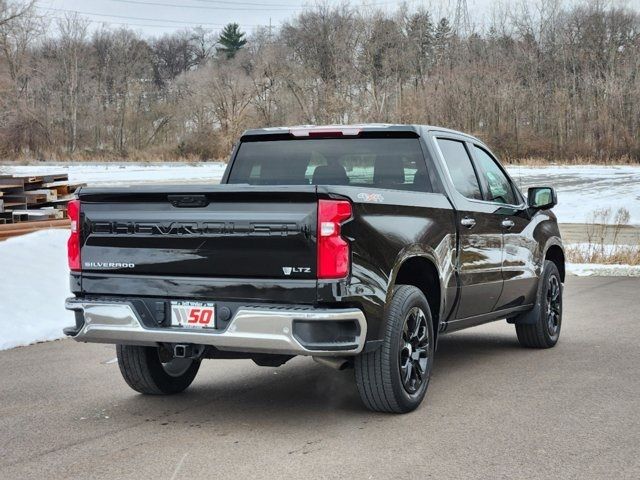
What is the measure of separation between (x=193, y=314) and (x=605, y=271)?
11.4 meters

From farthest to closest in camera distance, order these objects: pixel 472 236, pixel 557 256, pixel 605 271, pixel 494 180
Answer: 1. pixel 605 271
2. pixel 557 256
3. pixel 494 180
4. pixel 472 236

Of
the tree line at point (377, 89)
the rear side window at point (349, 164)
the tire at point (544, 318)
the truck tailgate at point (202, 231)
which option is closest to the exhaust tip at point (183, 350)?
the truck tailgate at point (202, 231)

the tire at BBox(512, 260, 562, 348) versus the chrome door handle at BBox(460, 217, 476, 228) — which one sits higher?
the chrome door handle at BBox(460, 217, 476, 228)

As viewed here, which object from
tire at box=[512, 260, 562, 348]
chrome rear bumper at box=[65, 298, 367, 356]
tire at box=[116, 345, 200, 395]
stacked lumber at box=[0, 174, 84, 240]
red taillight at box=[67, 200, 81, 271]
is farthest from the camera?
stacked lumber at box=[0, 174, 84, 240]

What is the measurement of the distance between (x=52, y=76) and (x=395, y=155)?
79033 mm

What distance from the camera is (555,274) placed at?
8.88 meters

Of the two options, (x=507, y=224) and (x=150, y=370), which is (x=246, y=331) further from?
(x=507, y=224)

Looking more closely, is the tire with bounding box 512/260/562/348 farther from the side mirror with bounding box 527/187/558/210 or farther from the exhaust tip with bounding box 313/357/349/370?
the exhaust tip with bounding box 313/357/349/370

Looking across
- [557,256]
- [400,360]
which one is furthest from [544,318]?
[400,360]

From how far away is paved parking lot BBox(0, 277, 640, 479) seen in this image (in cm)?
484

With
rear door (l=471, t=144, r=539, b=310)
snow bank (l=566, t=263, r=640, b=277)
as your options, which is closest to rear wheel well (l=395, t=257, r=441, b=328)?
rear door (l=471, t=144, r=539, b=310)

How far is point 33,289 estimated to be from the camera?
37.0ft

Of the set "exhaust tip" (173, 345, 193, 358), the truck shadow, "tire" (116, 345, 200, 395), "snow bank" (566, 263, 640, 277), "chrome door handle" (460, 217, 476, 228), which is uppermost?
"chrome door handle" (460, 217, 476, 228)

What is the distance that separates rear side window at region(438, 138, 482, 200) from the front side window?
0.23 meters
